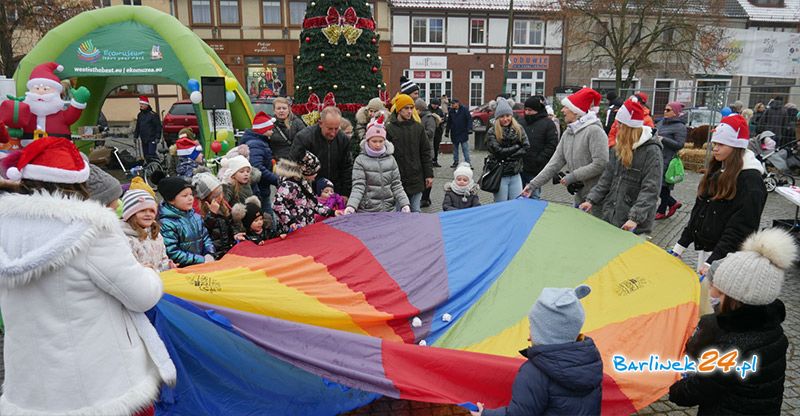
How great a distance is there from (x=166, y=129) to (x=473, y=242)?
48.6ft

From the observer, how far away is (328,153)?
228 inches

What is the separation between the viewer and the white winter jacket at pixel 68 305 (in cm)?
200

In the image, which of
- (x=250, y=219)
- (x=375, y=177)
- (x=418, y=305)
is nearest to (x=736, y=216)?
(x=418, y=305)

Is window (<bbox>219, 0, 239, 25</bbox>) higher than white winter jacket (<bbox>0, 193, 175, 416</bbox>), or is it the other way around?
window (<bbox>219, 0, 239, 25</bbox>)

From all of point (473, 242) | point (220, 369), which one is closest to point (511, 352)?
point (473, 242)

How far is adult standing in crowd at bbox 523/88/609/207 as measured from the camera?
16.9ft

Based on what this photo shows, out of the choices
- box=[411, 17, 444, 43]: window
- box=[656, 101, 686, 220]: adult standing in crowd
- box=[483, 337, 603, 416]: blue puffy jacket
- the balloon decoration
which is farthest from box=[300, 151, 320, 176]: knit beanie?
box=[411, 17, 444, 43]: window

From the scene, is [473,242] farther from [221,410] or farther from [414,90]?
[414,90]

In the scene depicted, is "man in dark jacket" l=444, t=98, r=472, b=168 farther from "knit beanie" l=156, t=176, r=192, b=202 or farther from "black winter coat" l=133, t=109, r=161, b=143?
"knit beanie" l=156, t=176, r=192, b=202

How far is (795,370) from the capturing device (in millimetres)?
4062

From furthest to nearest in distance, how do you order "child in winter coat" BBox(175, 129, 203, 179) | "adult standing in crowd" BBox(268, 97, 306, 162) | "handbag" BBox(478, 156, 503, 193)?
1. "child in winter coat" BBox(175, 129, 203, 179)
2. "adult standing in crowd" BBox(268, 97, 306, 162)
3. "handbag" BBox(478, 156, 503, 193)

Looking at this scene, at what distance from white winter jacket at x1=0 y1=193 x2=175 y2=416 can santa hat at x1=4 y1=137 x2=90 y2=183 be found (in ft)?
0.30

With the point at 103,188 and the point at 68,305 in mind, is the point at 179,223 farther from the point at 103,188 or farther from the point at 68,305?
the point at 68,305

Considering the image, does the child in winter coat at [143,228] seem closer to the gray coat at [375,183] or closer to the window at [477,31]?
the gray coat at [375,183]
